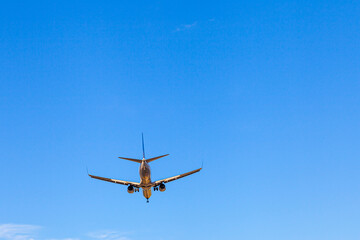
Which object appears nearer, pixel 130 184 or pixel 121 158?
pixel 121 158

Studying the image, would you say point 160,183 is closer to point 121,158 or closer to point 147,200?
point 147,200

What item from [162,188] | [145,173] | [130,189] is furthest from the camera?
[130,189]

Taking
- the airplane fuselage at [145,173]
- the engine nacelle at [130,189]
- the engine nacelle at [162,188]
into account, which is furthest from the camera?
the engine nacelle at [130,189]

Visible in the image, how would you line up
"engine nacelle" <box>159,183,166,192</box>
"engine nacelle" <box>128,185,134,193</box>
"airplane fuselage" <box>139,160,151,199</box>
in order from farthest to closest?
"engine nacelle" <box>128,185,134,193</box> → "engine nacelle" <box>159,183,166,192</box> → "airplane fuselage" <box>139,160,151,199</box>

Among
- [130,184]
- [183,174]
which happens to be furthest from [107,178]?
[183,174]

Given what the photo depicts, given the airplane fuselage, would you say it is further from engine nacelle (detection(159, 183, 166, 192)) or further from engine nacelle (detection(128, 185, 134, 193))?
engine nacelle (detection(128, 185, 134, 193))

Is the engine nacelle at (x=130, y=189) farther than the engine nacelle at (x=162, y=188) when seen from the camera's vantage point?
Yes

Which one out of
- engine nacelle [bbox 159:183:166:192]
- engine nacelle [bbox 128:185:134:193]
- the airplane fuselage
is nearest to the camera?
the airplane fuselage

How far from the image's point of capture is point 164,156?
482 feet

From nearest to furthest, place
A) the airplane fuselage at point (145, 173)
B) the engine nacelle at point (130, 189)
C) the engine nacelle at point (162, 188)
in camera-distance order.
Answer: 1. the airplane fuselage at point (145, 173)
2. the engine nacelle at point (162, 188)
3. the engine nacelle at point (130, 189)

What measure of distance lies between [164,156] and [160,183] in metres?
13.8

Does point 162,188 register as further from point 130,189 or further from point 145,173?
point 145,173

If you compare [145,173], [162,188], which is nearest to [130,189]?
[162,188]

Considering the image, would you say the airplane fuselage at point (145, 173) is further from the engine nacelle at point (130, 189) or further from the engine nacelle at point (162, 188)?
the engine nacelle at point (130, 189)
